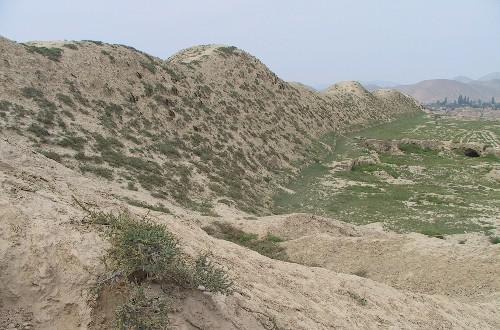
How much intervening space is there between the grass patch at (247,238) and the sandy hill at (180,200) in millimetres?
680

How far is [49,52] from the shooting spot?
38062 mm

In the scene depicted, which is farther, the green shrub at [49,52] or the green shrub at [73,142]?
the green shrub at [49,52]

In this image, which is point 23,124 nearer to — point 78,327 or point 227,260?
point 227,260

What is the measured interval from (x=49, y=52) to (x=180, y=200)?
21.7 metres

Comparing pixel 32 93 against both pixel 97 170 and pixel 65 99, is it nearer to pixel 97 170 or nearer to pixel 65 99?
pixel 65 99

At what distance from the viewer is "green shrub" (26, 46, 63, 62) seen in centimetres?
3702

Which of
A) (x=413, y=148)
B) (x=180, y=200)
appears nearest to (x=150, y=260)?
(x=180, y=200)

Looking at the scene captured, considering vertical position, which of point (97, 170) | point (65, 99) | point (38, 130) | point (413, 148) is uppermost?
point (65, 99)

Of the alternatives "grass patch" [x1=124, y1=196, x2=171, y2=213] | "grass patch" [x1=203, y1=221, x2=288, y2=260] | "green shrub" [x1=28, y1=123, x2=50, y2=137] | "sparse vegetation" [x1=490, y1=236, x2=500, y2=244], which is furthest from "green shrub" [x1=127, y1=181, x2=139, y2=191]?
"sparse vegetation" [x1=490, y1=236, x2=500, y2=244]

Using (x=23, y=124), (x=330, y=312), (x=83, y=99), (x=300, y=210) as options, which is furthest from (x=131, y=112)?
(x=330, y=312)

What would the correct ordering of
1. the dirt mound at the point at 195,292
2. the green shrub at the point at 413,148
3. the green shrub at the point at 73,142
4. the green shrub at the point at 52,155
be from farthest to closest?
the green shrub at the point at 413,148
the green shrub at the point at 73,142
the green shrub at the point at 52,155
the dirt mound at the point at 195,292

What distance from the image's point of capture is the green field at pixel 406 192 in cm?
3204

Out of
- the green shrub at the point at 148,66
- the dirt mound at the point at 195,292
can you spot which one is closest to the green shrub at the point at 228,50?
the green shrub at the point at 148,66

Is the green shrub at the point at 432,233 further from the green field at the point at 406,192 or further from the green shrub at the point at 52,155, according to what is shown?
the green shrub at the point at 52,155
